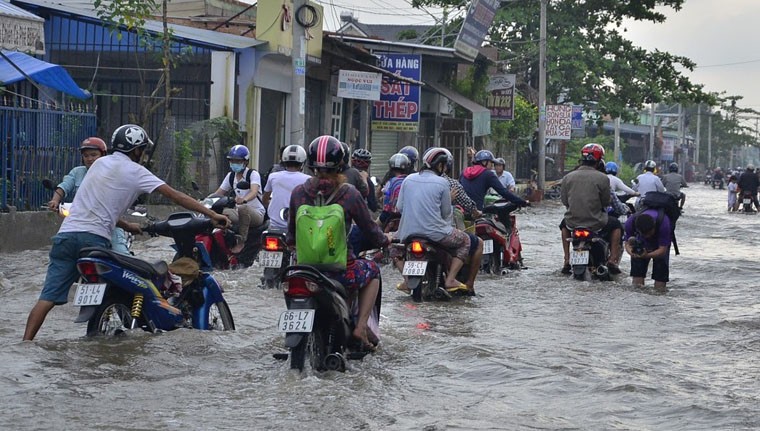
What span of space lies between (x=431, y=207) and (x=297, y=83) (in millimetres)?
7080

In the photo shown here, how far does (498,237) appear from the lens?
1435 centimetres

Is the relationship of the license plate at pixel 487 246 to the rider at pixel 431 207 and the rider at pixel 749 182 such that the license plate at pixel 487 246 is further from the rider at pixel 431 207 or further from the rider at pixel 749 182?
the rider at pixel 749 182

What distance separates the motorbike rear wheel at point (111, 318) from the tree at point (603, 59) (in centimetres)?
3505

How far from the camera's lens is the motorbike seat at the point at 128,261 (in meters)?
7.19


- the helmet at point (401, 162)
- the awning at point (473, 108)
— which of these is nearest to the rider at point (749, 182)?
the awning at point (473, 108)

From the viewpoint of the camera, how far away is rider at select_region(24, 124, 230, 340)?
24.7ft

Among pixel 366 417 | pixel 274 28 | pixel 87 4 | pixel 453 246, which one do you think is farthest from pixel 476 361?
pixel 87 4

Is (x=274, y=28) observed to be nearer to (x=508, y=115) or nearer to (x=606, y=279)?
(x=606, y=279)

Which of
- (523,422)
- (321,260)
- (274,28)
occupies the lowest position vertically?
(523,422)

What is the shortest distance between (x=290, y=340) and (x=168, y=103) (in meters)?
12.6

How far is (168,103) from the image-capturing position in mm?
18922

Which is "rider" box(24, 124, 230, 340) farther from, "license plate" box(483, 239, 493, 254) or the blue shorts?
"license plate" box(483, 239, 493, 254)

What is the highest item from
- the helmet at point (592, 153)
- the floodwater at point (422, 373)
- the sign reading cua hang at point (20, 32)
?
the sign reading cua hang at point (20, 32)

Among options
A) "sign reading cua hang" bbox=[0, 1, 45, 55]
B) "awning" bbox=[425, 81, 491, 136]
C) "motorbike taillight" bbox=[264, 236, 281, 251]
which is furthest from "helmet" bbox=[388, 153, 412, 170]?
"awning" bbox=[425, 81, 491, 136]
